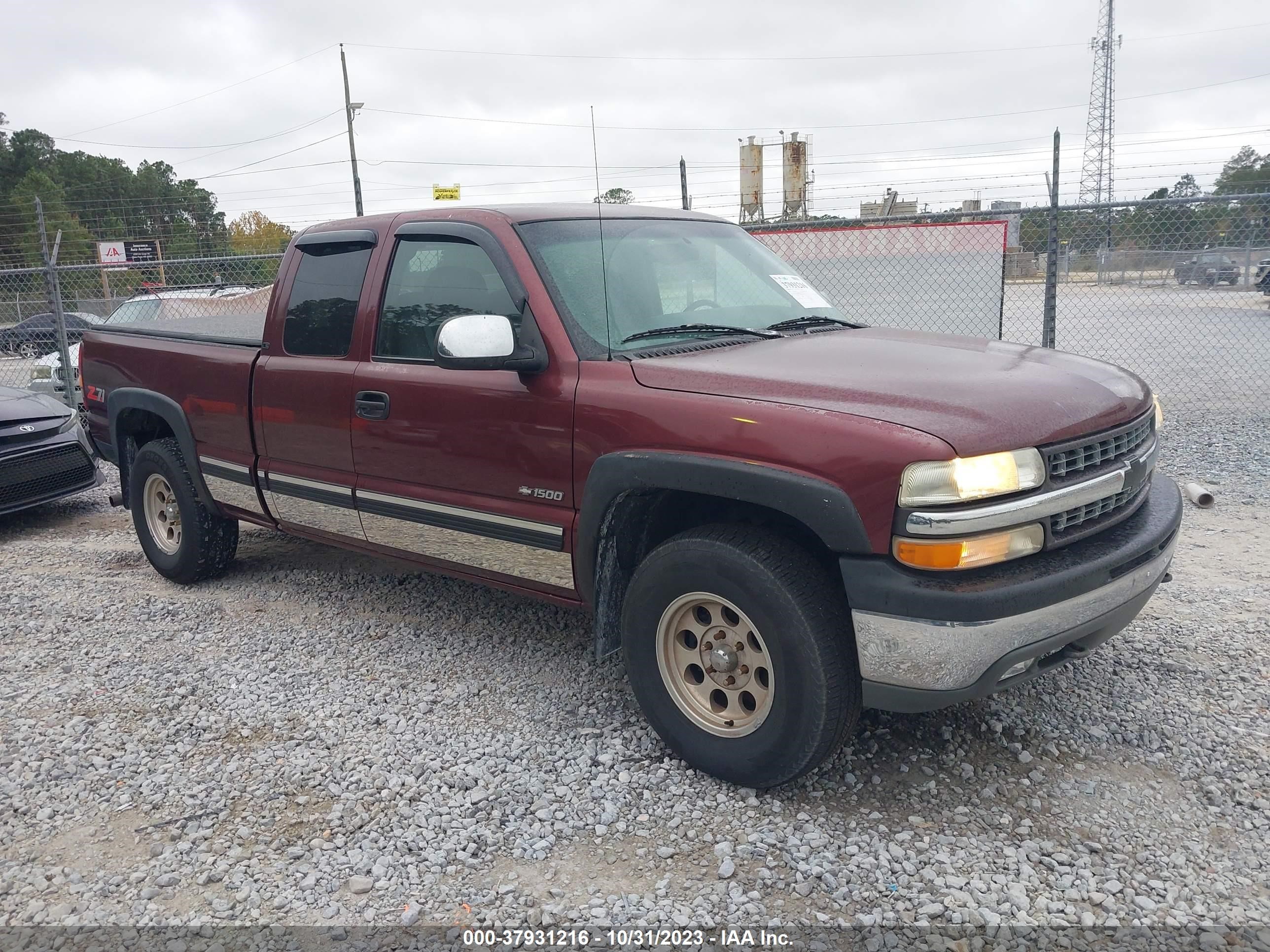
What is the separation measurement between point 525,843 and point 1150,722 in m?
2.25

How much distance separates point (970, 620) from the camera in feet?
8.86

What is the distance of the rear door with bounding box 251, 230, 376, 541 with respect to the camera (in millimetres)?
4336

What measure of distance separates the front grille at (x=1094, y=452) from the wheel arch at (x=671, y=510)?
2.11 ft

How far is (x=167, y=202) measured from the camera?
26406 millimetres

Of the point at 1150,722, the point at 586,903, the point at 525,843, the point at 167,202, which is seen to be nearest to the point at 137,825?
the point at 525,843

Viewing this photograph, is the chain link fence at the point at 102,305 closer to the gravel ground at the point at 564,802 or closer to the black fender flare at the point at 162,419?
the black fender flare at the point at 162,419

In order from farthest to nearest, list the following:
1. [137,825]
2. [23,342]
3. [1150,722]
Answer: [23,342] → [1150,722] → [137,825]

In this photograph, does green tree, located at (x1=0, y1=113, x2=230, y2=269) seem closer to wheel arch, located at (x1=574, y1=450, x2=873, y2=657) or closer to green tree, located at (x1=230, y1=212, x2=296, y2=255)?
green tree, located at (x1=230, y1=212, x2=296, y2=255)

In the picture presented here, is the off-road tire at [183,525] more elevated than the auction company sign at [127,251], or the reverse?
the auction company sign at [127,251]

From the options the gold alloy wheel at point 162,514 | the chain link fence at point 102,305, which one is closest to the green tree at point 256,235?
the chain link fence at point 102,305

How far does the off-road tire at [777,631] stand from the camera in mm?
2918

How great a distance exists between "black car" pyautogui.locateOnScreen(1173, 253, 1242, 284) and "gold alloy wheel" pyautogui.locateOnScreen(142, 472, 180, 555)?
49.6 ft

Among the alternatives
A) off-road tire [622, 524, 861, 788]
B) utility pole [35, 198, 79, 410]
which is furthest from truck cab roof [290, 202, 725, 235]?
utility pole [35, 198, 79, 410]

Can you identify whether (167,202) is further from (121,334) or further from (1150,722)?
(1150,722)
